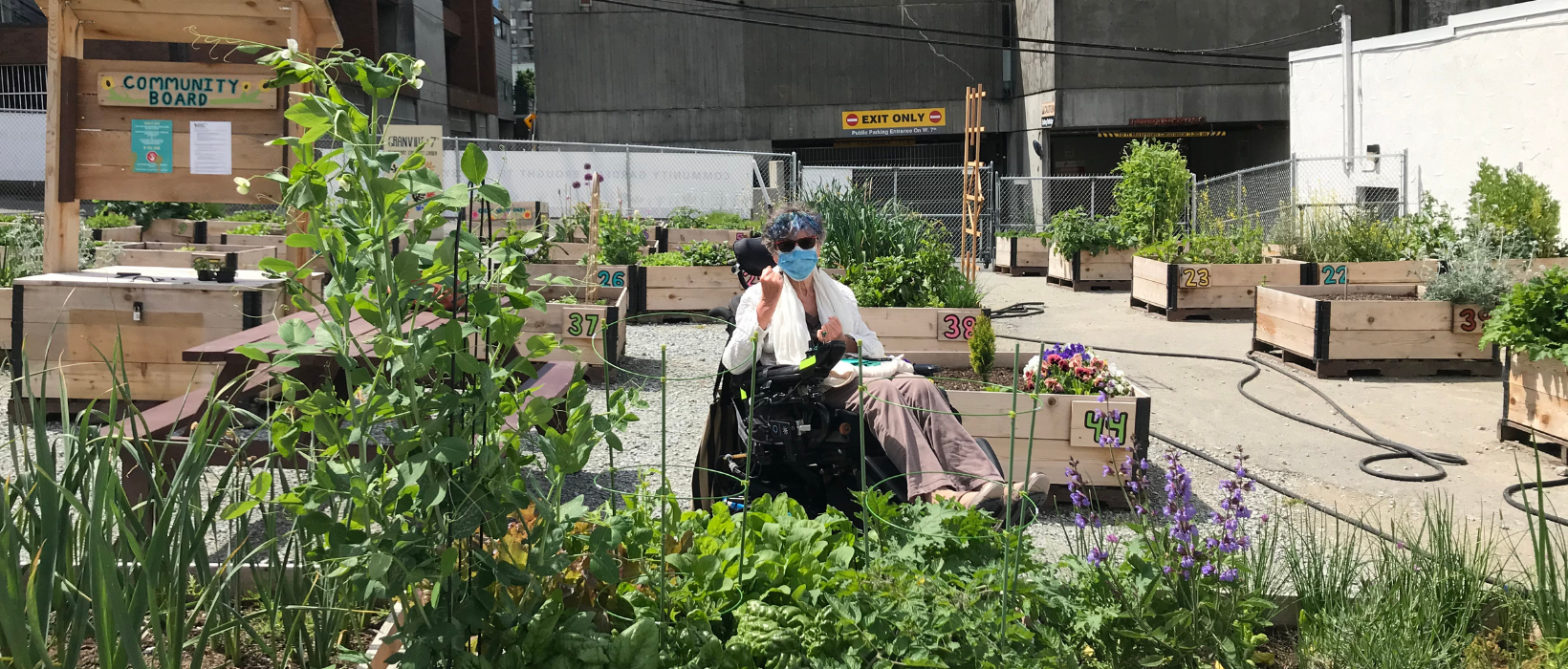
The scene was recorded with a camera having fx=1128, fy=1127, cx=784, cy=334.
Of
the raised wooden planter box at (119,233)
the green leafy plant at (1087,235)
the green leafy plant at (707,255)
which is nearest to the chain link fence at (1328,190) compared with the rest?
the green leafy plant at (1087,235)

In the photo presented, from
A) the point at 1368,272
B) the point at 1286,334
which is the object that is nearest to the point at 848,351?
the point at 1286,334

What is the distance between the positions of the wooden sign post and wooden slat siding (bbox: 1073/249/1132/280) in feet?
37.2

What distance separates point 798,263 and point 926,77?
25.2m

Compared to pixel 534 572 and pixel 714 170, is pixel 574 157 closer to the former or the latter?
pixel 714 170

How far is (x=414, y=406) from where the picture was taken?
5.72 ft

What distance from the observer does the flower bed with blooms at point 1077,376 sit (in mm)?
5270

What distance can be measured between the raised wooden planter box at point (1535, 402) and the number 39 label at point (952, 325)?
10.2 feet

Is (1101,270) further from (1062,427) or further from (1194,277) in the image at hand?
(1062,427)

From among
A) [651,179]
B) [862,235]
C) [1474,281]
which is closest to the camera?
[1474,281]

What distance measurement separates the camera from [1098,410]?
512 centimetres

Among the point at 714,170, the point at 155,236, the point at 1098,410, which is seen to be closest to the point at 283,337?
the point at 1098,410

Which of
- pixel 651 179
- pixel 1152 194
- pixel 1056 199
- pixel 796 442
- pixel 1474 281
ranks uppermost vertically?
pixel 1056 199

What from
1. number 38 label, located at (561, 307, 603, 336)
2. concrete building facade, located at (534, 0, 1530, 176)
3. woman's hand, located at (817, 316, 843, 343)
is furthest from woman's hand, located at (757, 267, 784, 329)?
concrete building facade, located at (534, 0, 1530, 176)

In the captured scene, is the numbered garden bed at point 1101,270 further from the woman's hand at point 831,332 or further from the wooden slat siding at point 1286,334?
the woman's hand at point 831,332
